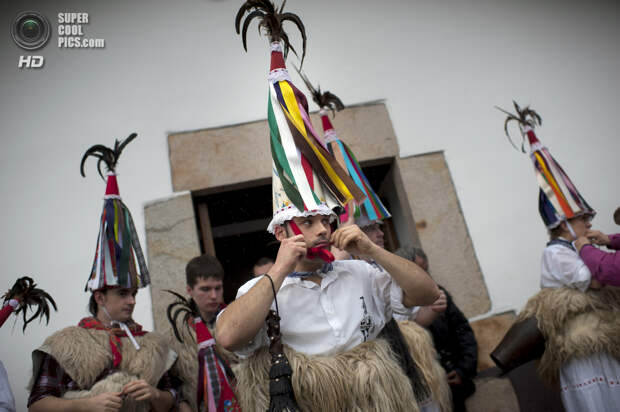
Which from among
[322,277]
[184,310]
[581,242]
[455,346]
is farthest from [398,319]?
[581,242]

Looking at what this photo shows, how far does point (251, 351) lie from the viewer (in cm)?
180

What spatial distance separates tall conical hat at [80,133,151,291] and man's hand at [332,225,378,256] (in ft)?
5.03

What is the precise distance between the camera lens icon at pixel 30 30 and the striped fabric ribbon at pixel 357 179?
104 inches

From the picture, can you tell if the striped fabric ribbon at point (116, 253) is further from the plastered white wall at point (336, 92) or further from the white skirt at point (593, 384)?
the white skirt at point (593, 384)

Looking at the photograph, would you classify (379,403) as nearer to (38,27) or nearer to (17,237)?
(17,237)

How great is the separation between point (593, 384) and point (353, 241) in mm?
2084

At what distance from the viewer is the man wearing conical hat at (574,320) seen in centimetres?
274

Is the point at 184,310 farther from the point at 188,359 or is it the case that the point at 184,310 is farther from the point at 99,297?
the point at 99,297

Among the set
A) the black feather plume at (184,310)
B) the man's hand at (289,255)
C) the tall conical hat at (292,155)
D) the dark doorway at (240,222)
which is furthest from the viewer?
the dark doorway at (240,222)

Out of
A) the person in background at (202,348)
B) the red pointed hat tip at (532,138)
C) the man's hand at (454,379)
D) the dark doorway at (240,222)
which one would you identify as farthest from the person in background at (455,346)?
the person in background at (202,348)

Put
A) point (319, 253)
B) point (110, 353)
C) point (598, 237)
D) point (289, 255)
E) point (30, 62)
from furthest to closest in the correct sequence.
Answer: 1. point (30, 62)
2. point (598, 237)
3. point (110, 353)
4. point (319, 253)
5. point (289, 255)

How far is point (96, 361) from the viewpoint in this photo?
7.63 feet

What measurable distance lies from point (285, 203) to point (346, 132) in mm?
2169

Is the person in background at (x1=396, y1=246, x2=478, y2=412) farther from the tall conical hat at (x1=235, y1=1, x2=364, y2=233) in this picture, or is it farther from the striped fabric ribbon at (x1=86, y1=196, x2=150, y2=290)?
the striped fabric ribbon at (x1=86, y1=196, x2=150, y2=290)
